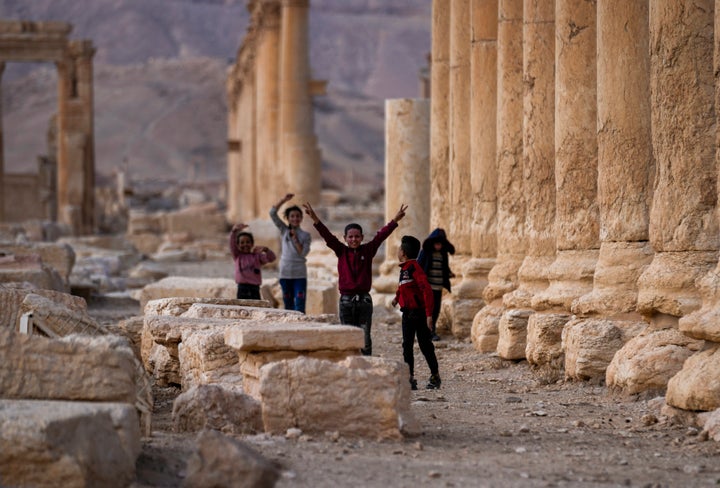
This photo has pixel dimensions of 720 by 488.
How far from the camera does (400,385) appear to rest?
7723 mm

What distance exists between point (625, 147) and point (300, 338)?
A: 12.1 feet

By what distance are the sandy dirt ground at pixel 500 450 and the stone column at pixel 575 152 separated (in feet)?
6.04

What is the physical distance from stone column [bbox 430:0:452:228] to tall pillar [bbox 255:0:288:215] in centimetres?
1721

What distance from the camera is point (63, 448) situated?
606 cm

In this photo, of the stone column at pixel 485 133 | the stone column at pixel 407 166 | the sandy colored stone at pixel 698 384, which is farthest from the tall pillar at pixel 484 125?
the sandy colored stone at pixel 698 384

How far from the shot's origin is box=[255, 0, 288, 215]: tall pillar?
3581 cm

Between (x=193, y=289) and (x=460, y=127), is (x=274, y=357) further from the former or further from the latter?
(x=193, y=289)

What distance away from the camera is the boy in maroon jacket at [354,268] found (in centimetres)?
1043

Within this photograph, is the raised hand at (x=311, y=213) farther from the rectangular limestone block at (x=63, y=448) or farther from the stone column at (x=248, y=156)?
the stone column at (x=248, y=156)

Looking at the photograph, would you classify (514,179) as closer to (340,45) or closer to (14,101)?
(14,101)

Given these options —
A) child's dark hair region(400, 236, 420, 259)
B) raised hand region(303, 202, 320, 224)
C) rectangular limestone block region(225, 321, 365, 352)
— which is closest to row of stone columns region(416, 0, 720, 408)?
child's dark hair region(400, 236, 420, 259)

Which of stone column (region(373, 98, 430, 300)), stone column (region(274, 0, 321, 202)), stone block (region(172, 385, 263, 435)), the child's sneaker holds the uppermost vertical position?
stone column (region(274, 0, 321, 202))

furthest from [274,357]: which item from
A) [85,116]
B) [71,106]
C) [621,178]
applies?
[71,106]

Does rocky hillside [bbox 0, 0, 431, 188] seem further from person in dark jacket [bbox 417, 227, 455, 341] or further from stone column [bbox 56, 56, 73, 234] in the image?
person in dark jacket [bbox 417, 227, 455, 341]
